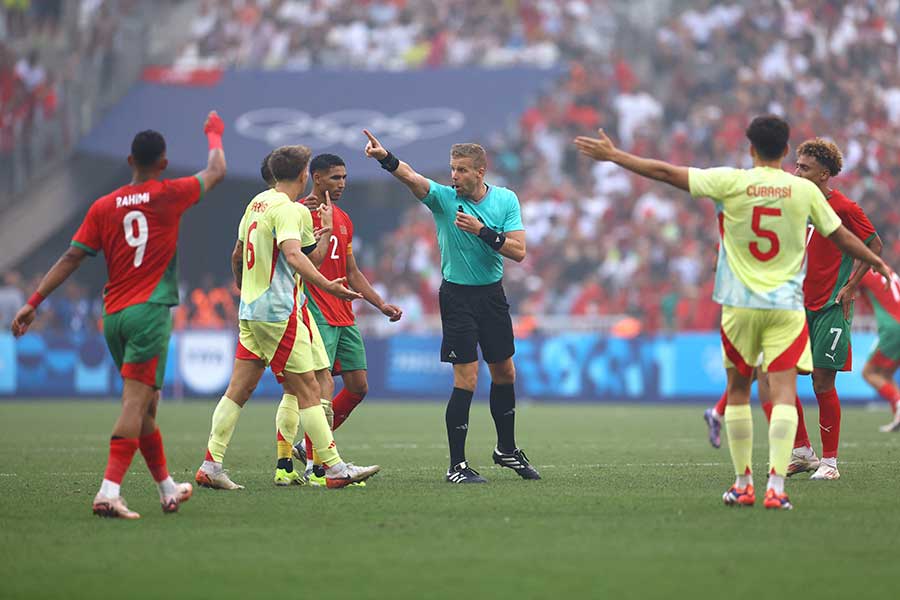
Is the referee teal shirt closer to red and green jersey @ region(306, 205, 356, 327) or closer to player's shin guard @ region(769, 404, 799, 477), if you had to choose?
red and green jersey @ region(306, 205, 356, 327)

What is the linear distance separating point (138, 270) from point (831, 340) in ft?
17.6

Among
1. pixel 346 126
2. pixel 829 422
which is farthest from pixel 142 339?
pixel 346 126

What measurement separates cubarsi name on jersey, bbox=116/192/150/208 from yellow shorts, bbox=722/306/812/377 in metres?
3.53

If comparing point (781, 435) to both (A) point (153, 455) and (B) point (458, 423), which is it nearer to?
(B) point (458, 423)

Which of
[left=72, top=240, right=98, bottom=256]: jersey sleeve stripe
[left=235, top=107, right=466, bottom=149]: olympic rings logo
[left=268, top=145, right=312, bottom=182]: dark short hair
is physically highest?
[left=235, top=107, right=466, bottom=149]: olympic rings logo

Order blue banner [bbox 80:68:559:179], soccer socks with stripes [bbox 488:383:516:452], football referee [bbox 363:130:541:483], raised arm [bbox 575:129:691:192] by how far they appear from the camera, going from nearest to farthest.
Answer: raised arm [bbox 575:129:691:192] → football referee [bbox 363:130:541:483] → soccer socks with stripes [bbox 488:383:516:452] → blue banner [bbox 80:68:559:179]

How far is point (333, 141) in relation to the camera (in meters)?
27.0

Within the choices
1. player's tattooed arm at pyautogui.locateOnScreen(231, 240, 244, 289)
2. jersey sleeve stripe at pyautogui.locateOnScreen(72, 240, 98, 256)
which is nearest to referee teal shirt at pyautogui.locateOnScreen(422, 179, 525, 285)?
player's tattooed arm at pyautogui.locateOnScreen(231, 240, 244, 289)

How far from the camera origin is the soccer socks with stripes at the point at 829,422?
10.9 metres

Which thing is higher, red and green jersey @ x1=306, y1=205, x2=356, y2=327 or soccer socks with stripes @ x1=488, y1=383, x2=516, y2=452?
red and green jersey @ x1=306, y1=205, x2=356, y2=327

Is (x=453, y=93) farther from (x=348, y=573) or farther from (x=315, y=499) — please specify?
(x=348, y=573)

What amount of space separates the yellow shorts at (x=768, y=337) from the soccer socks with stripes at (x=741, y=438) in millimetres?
242

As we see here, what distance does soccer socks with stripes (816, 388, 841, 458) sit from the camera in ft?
35.9

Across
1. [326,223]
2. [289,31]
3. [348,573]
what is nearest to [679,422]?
[326,223]
